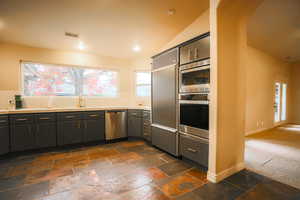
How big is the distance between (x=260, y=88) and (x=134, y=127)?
169 inches

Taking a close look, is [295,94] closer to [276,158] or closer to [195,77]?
[276,158]

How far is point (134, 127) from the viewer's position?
3803mm

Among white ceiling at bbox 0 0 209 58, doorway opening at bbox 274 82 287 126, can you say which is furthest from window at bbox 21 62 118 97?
doorway opening at bbox 274 82 287 126

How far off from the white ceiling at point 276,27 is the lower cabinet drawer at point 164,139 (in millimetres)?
2917

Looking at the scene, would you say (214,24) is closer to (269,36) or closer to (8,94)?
(269,36)

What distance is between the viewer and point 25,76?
11.0 feet

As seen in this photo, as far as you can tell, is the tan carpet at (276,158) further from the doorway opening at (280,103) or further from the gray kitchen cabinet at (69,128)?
the gray kitchen cabinet at (69,128)

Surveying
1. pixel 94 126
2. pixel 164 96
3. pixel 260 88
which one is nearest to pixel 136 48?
pixel 164 96

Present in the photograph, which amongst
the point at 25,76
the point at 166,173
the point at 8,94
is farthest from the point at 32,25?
the point at 166,173

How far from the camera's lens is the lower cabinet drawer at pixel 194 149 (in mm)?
2061

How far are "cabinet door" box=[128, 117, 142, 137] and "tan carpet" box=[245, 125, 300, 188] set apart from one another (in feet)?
7.95

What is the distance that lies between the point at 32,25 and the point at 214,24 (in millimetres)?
3181

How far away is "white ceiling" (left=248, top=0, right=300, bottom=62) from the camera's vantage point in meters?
2.53

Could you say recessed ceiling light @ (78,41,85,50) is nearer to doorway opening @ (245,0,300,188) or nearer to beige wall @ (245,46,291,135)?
doorway opening @ (245,0,300,188)
